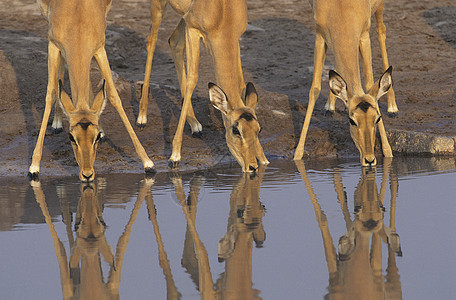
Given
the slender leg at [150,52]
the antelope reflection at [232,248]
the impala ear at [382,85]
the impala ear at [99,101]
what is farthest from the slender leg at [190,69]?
the impala ear at [382,85]

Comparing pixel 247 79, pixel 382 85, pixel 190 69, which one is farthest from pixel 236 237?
pixel 247 79

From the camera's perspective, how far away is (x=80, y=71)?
34.1 feet

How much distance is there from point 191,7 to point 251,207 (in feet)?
16.2

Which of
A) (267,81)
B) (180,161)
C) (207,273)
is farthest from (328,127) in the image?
(207,273)

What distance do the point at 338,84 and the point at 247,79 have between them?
18.4 feet

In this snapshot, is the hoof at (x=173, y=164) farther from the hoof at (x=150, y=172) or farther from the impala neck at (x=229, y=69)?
the impala neck at (x=229, y=69)

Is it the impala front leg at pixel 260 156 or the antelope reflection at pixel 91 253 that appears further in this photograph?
the impala front leg at pixel 260 156

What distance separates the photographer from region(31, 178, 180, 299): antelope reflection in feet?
17.1

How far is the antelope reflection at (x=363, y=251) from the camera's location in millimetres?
4996

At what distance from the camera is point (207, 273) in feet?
18.1

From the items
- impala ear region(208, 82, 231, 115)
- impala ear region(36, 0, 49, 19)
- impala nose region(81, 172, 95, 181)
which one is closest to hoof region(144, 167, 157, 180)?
impala nose region(81, 172, 95, 181)

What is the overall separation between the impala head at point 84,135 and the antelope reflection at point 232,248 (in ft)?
4.67

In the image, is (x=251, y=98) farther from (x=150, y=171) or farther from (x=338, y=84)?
(x=150, y=171)

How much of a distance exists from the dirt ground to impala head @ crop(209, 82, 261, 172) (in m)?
0.94
